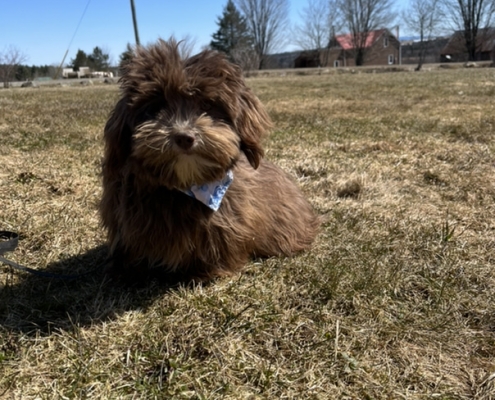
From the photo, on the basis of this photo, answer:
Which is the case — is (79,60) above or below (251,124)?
above

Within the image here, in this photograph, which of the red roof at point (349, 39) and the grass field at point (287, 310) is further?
the red roof at point (349, 39)

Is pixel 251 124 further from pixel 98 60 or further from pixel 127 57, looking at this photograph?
pixel 98 60

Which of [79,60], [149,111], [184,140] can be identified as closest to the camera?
[184,140]

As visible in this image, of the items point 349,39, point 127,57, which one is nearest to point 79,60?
point 349,39

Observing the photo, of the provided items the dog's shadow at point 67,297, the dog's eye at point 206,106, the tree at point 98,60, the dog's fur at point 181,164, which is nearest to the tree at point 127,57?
the dog's fur at point 181,164

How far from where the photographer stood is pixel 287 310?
2.35 metres

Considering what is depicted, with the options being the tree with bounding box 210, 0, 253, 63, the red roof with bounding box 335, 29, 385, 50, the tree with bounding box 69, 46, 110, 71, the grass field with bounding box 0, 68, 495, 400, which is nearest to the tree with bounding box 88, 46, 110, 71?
the tree with bounding box 69, 46, 110, 71

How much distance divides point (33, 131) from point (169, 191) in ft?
18.1

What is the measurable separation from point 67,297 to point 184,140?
1.13 m

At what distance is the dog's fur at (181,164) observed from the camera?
2160 millimetres

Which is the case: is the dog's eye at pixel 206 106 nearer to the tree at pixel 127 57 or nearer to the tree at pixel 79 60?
the tree at pixel 127 57

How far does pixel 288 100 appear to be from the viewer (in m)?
12.8

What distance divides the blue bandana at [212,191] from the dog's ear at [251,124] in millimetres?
173

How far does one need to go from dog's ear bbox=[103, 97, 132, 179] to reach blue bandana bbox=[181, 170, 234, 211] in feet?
1.19
